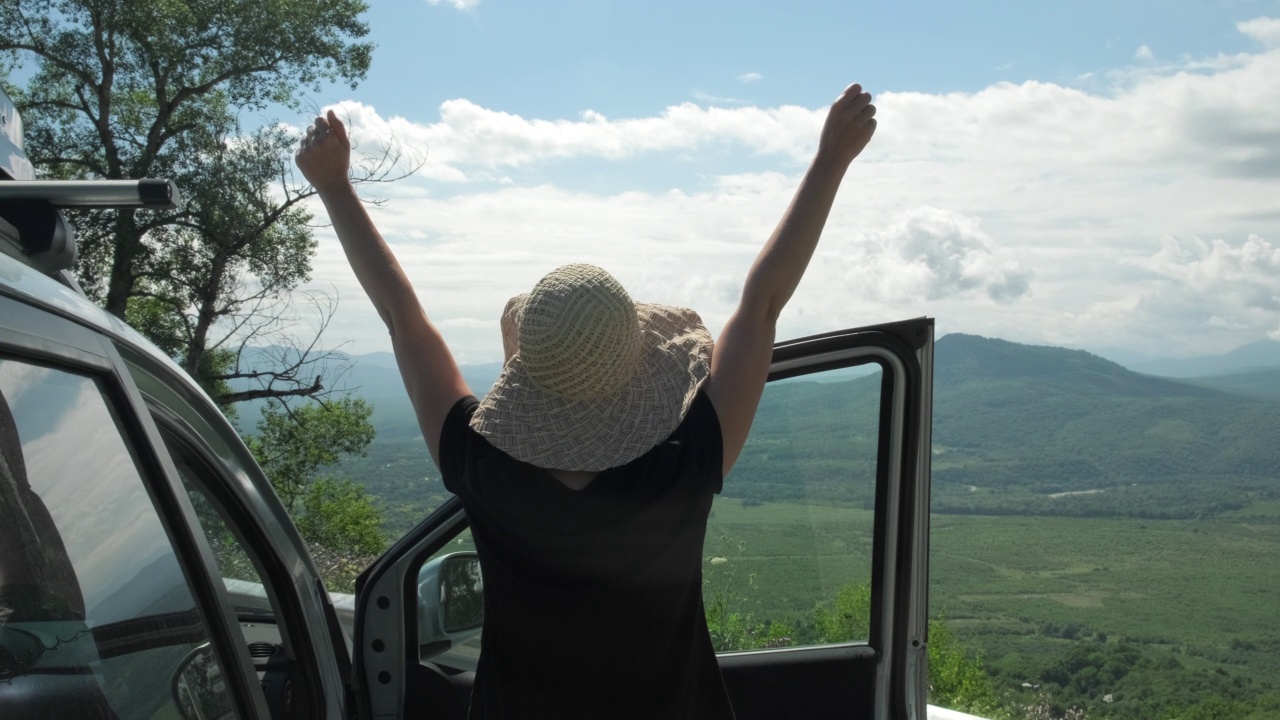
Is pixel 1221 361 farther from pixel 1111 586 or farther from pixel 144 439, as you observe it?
pixel 144 439

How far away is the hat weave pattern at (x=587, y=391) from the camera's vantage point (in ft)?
5.57

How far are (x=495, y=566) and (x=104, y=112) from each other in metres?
20.6

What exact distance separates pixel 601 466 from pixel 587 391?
129 millimetres

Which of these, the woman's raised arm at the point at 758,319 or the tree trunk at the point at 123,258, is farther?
the tree trunk at the point at 123,258

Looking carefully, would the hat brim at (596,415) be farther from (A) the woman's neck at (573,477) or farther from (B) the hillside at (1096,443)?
(B) the hillside at (1096,443)

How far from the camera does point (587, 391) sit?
1.77 m

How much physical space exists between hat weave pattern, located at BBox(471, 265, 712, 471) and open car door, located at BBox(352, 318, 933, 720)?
77cm

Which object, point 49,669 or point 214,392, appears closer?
point 49,669

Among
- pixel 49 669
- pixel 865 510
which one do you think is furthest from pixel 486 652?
pixel 865 510

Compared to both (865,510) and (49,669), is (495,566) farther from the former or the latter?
(865,510)

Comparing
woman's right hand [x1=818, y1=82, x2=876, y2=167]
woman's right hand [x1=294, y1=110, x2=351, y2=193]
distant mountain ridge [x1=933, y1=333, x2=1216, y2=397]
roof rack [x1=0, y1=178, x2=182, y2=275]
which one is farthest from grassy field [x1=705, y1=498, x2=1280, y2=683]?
roof rack [x1=0, y1=178, x2=182, y2=275]

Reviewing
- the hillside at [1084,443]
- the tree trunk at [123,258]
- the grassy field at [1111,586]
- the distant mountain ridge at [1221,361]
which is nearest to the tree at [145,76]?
the tree trunk at [123,258]

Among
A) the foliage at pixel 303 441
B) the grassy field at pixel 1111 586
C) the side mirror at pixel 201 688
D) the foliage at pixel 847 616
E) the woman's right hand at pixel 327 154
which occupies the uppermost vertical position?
the woman's right hand at pixel 327 154

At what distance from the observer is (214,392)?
2059 cm
